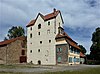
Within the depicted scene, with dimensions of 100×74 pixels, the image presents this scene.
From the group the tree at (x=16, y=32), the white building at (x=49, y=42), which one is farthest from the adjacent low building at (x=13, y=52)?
the tree at (x=16, y=32)

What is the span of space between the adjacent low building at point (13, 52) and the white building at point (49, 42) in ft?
8.04

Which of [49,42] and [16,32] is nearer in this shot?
[49,42]

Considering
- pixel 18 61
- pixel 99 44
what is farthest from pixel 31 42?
pixel 99 44

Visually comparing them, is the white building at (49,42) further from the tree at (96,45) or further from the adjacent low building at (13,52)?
the tree at (96,45)

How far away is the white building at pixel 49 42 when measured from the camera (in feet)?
177

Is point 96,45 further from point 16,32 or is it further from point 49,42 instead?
point 16,32

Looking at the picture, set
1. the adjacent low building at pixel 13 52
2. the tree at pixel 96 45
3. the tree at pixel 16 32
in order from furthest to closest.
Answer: the tree at pixel 16 32, the tree at pixel 96 45, the adjacent low building at pixel 13 52

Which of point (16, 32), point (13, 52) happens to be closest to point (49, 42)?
point (13, 52)

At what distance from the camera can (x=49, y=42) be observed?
5666 centimetres

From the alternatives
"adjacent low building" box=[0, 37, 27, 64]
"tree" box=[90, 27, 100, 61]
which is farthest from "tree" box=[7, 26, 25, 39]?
"tree" box=[90, 27, 100, 61]

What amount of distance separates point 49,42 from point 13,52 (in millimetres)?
12662

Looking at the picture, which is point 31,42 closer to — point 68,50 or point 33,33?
point 33,33

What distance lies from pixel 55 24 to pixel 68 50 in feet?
28.9

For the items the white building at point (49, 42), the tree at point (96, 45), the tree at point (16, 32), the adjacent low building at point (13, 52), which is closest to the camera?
the white building at point (49, 42)
